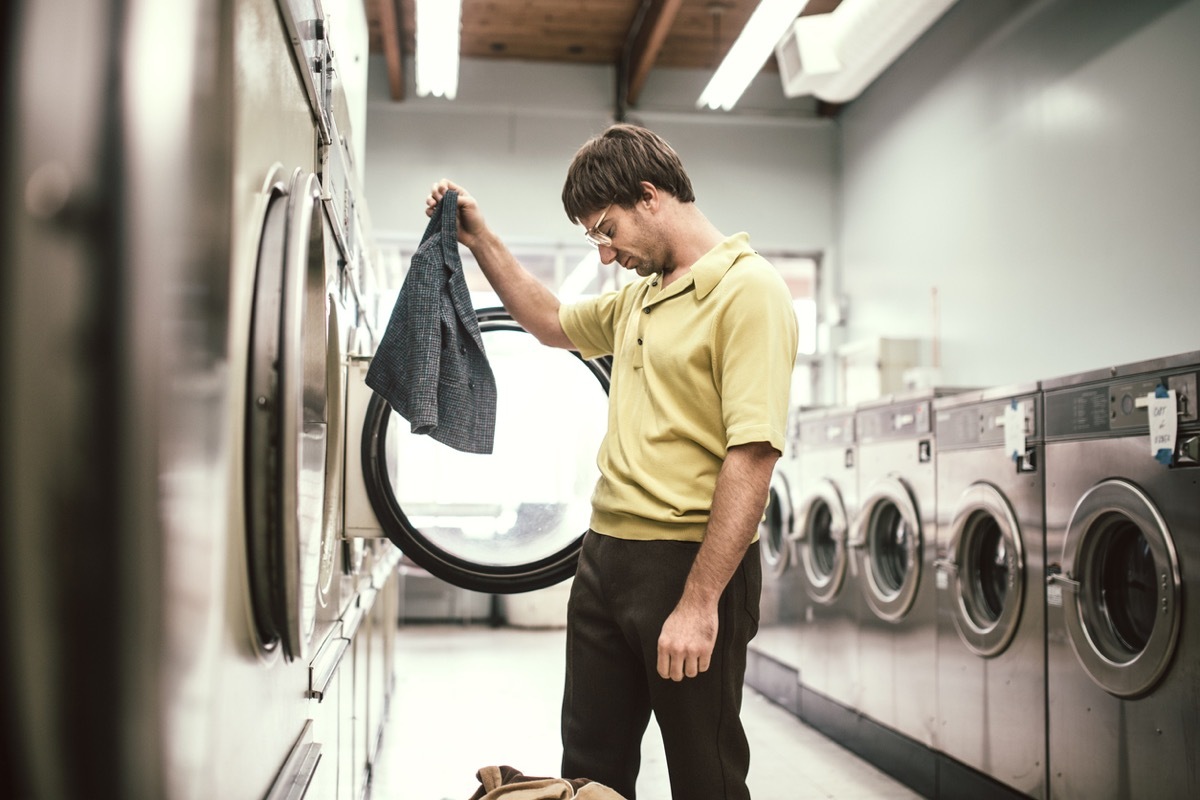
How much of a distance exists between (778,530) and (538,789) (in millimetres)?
4024

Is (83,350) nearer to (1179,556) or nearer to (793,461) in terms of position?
(1179,556)

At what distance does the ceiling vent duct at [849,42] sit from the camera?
15.0 feet

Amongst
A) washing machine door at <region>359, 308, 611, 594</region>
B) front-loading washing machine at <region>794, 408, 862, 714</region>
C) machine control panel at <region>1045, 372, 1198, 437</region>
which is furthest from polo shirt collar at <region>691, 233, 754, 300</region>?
front-loading washing machine at <region>794, 408, 862, 714</region>

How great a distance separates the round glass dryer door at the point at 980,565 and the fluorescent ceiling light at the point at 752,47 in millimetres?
2125

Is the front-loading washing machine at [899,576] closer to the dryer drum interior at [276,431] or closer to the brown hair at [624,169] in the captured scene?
the brown hair at [624,169]

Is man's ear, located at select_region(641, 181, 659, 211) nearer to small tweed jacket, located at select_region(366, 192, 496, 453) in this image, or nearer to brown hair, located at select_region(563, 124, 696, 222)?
brown hair, located at select_region(563, 124, 696, 222)

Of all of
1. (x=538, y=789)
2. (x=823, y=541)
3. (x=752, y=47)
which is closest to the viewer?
(x=538, y=789)

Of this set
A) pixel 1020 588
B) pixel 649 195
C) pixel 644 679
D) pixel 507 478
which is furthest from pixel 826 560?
pixel 649 195

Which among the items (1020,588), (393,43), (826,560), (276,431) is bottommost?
(826,560)

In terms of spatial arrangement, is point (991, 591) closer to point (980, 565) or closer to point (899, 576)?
point (980, 565)

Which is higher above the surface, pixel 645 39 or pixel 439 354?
pixel 645 39

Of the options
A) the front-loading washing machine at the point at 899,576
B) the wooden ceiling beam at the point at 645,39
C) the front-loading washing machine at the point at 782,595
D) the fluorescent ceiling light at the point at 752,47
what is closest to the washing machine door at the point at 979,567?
the front-loading washing machine at the point at 899,576

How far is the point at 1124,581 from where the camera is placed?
109 inches

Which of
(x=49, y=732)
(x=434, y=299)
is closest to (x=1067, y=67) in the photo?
(x=434, y=299)
